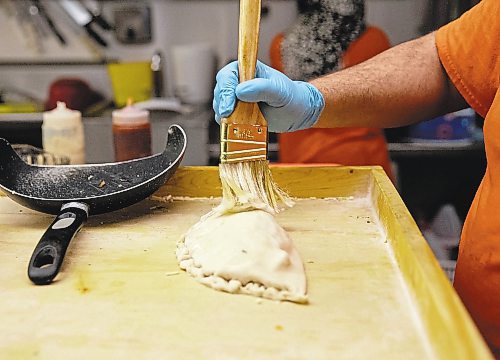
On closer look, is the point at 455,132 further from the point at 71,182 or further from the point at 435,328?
the point at 435,328

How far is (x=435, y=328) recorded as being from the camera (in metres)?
0.68

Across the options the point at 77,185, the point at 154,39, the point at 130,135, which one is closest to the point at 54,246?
the point at 77,185

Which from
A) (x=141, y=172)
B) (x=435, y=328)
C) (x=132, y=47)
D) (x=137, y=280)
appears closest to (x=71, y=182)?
(x=141, y=172)

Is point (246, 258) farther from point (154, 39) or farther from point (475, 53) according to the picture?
point (154, 39)

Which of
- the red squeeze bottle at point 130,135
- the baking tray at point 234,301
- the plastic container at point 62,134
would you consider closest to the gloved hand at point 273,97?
the baking tray at point 234,301

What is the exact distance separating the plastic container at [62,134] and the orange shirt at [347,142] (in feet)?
2.47

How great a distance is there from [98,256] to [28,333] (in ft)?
0.80

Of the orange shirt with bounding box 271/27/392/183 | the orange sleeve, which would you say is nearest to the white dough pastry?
the orange sleeve

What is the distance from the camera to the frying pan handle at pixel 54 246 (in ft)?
2.89

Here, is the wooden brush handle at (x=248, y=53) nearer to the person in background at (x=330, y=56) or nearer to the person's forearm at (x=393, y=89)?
the person's forearm at (x=393, y=89)

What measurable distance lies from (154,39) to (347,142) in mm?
1380

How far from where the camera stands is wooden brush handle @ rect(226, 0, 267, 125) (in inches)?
38.6

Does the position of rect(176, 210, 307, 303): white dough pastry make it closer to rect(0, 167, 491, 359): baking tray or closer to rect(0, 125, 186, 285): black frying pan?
rect(0, 167, 491, 359): baking tray

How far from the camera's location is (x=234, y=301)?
32.8 inches
